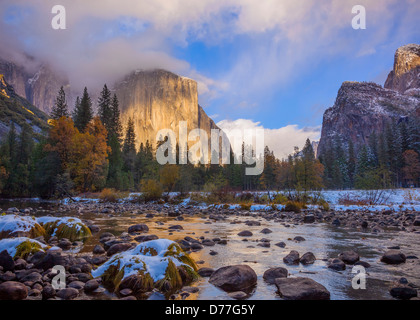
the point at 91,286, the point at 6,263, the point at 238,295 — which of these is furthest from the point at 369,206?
the point at 6,263

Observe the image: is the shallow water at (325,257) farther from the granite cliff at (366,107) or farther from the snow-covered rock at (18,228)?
the granite cliff at (366,107)

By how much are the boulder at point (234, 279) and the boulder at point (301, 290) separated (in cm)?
44

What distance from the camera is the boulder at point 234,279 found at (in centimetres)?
360

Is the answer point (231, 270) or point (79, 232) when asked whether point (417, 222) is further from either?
point (79, 232)

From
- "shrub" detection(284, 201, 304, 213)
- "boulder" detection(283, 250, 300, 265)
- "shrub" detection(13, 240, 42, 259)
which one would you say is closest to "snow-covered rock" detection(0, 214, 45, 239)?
"shrub" detection(13, 240, 42, 259)

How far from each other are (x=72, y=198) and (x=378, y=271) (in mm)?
30566

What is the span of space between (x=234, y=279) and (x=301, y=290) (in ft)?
3.12

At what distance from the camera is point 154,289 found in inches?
136

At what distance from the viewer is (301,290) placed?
3.24 metres

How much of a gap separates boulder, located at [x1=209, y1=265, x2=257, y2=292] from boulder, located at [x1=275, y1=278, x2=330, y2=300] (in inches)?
17.4

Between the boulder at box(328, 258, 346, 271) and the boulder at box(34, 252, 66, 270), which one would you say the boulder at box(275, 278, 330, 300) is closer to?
the boulder at box(328, 258, 346, 271)

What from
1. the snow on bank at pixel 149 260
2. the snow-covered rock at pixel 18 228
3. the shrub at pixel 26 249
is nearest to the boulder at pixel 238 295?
the snow on bank at pixel 149 260

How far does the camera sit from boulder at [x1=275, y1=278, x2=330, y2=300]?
3.14 m
